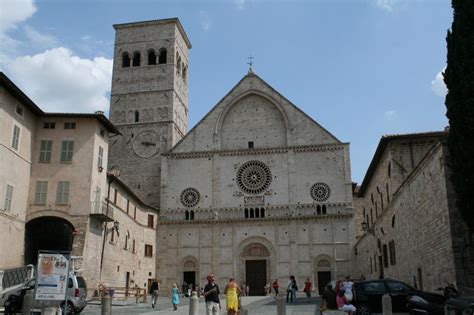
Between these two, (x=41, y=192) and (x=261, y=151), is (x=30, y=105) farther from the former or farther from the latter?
(x=261, y=151)

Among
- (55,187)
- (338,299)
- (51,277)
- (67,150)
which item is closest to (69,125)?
(67,150)

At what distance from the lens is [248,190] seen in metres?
42.9

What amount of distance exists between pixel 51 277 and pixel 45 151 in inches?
601

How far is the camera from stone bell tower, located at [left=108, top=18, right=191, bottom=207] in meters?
47.2

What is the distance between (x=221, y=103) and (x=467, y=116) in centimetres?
3242

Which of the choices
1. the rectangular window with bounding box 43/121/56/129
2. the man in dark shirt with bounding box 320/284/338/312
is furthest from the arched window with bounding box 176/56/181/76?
the man in dark shirt with bounding box 320/284/338/312

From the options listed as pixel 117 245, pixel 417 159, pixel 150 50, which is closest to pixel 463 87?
pixel 417 159

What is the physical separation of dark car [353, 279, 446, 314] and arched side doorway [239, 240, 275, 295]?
2398 cm

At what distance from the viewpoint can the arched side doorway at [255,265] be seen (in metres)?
41.2

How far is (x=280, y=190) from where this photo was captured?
42.5m

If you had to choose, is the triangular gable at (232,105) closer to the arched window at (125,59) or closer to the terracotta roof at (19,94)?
the arched window at (125,59)

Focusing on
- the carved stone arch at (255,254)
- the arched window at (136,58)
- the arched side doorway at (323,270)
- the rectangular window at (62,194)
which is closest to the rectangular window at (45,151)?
the rectangular window at (62,194)

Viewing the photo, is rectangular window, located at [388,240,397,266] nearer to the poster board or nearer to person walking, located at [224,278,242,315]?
person walking, located at [224,278,242,315]

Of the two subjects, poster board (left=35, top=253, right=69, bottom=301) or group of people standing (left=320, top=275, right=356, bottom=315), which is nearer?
group of people standing (left=320, top=275, right=356, bottom=315)
